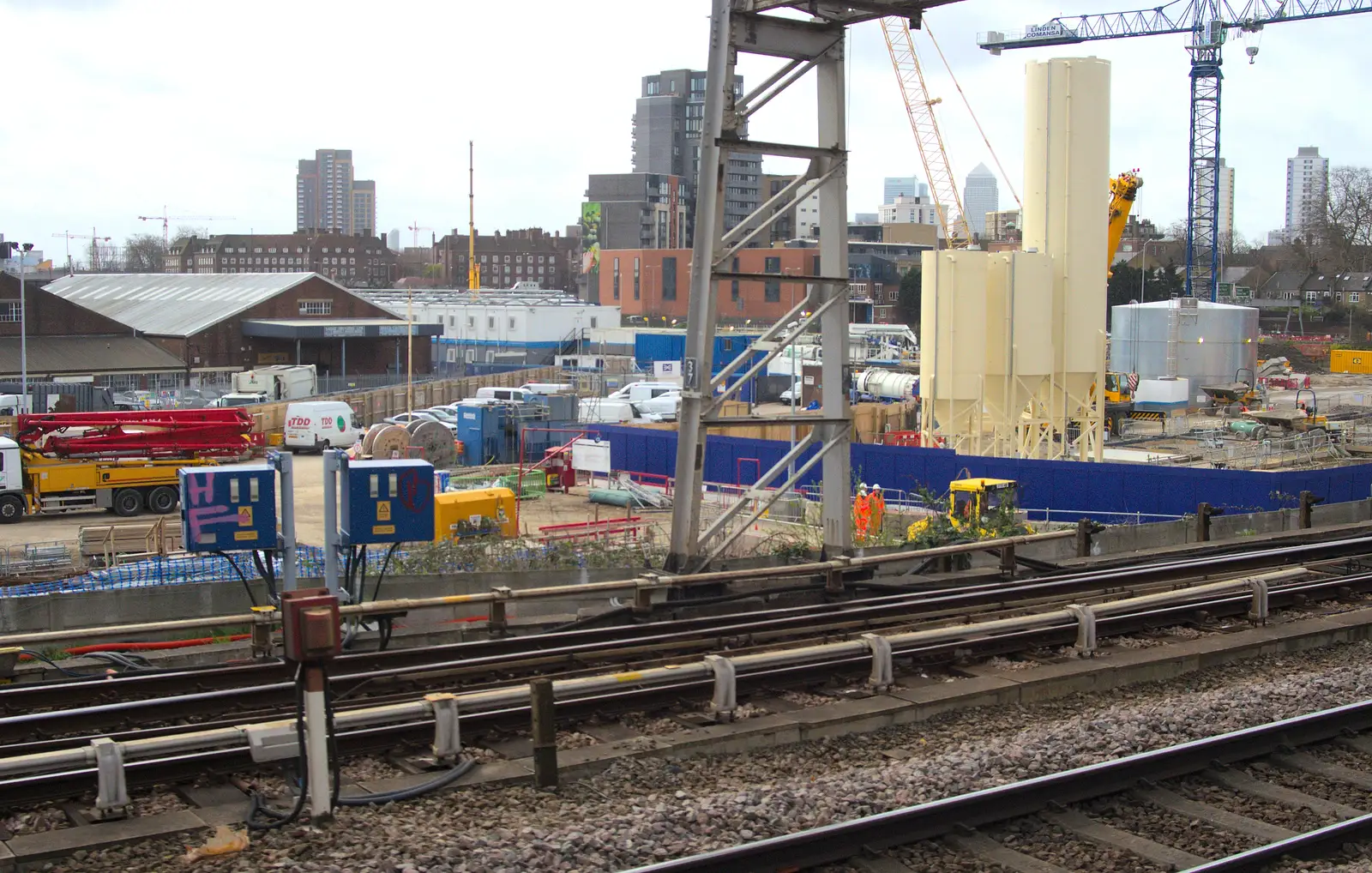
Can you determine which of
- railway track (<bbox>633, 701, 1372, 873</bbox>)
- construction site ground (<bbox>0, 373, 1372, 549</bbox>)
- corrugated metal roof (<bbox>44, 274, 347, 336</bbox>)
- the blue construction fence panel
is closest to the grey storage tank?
construction site ground (<bbox>0, 373, 1372, 549</bbox>)

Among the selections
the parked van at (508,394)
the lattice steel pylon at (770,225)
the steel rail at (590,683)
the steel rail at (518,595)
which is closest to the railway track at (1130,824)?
the steel rail at (590,683)

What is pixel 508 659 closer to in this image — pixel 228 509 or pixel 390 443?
pixel 228 509

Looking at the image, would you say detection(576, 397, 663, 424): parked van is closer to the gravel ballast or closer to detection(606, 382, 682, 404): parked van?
detection(606, 382, 682, 404): parked van

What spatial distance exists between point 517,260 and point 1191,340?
125m

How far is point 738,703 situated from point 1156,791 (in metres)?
3.06

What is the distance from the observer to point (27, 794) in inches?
297

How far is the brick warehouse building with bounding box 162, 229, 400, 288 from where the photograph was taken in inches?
6890

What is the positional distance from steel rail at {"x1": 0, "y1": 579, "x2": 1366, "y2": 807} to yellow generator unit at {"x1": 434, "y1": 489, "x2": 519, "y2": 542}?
52.6ft

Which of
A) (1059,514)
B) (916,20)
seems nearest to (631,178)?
(1059,514)

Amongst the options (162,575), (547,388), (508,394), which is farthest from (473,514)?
(547,388)

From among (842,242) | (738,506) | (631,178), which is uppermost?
(631,178)

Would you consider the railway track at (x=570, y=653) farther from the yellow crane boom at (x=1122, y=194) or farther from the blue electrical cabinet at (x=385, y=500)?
the yellow crane boom at (x=1122, y=194)

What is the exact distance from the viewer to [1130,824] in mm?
7785

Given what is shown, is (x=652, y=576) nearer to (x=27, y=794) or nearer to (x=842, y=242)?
(x=842, y=242)
